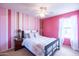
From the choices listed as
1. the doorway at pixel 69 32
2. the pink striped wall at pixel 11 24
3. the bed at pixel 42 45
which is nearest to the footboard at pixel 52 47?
the bed at pixel 42 45

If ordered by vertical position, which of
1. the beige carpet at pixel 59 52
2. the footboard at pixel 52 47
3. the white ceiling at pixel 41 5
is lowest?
the beige carpet at pixel 59 52

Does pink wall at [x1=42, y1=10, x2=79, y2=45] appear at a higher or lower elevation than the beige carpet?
higher

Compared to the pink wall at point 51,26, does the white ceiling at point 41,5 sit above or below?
above

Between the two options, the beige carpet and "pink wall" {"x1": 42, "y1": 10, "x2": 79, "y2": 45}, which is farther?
"pink wall" {"x1": 42, "y1": 10, "x2": 79, "y2": 45}

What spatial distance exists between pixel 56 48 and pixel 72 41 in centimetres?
37

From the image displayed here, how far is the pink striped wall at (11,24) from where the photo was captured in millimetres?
1431

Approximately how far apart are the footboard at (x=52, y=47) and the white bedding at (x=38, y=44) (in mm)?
69

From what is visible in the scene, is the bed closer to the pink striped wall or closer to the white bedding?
the white bedding

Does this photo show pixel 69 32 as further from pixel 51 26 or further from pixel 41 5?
pixel 41 5

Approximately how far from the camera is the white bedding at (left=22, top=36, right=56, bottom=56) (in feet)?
4.71

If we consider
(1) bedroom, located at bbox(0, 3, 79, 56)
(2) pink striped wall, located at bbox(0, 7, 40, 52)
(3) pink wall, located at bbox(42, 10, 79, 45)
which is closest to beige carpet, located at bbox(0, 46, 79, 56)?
(1) bedroom, located at bbox(0, 3, 79, 56)

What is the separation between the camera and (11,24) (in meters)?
1.53

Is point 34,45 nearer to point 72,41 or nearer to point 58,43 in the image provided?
point 58,43

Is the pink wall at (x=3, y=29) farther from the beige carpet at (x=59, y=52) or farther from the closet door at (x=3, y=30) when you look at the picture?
the beige carpet at (x=59, y=52)
